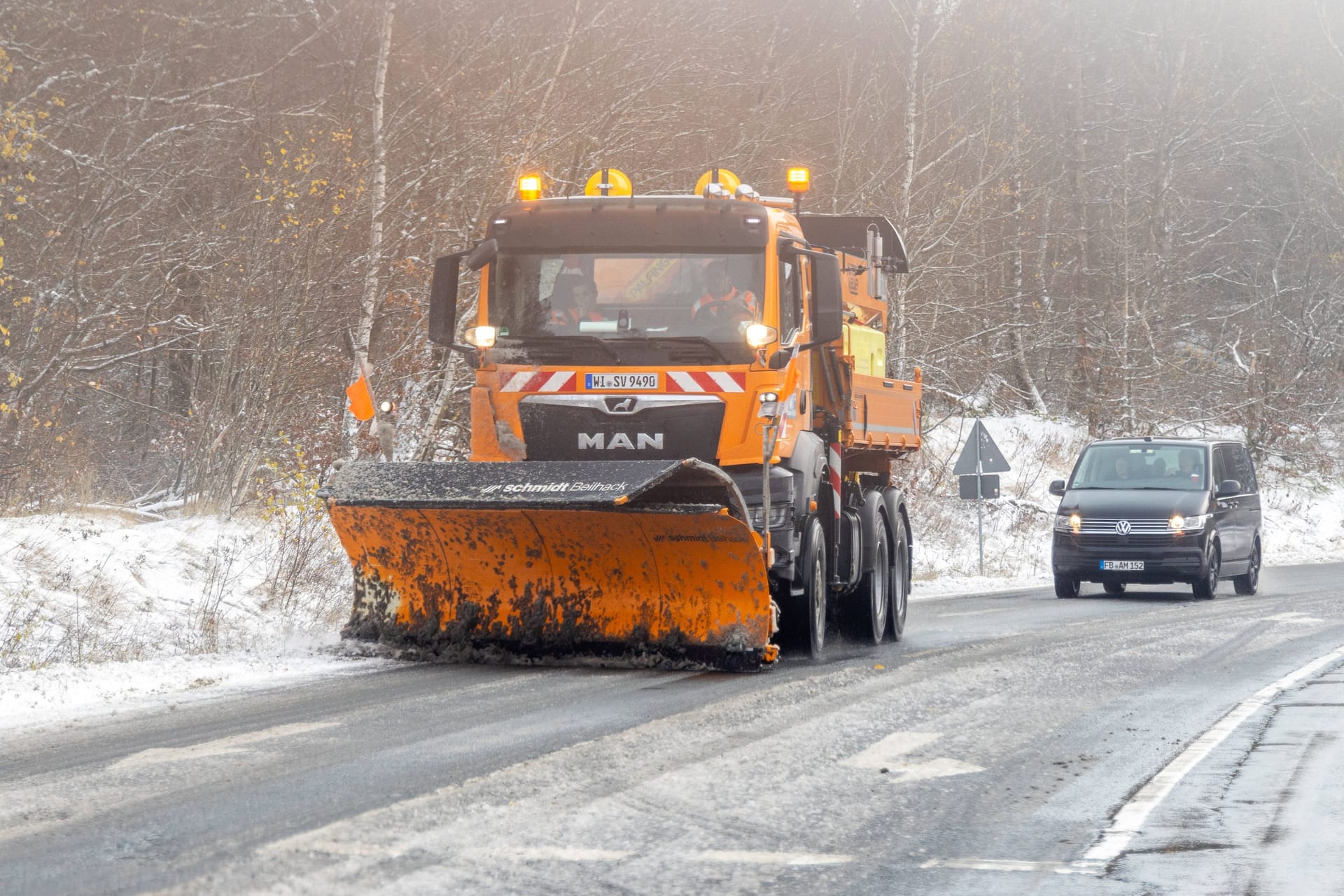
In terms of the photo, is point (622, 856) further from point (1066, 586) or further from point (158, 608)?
point (1066, 586)

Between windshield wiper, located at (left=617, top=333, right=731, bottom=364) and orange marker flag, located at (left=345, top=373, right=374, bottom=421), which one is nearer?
windshield wiper, located at (left=617, top=333, right=731, bottom=364)

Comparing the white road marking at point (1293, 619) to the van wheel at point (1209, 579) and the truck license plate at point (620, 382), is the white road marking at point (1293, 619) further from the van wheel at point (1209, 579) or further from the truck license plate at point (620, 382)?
the truck license plate at point (620, 382)

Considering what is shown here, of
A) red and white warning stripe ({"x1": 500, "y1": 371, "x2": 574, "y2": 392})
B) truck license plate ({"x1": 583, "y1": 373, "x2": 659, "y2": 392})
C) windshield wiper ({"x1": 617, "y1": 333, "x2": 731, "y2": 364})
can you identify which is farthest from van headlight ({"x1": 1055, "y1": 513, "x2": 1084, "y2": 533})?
red and white warning stripe ({"x1": 500, "y1": 371, "x2": 574, "y2": 392})

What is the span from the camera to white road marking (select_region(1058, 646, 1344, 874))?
16.8 ft

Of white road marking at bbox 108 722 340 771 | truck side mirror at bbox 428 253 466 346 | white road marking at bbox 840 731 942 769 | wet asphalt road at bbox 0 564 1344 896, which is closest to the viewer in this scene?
wet asphalt road at bbox 0 564 1344 896

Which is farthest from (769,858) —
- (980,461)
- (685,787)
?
(980,461)

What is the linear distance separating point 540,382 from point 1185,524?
1088 cm

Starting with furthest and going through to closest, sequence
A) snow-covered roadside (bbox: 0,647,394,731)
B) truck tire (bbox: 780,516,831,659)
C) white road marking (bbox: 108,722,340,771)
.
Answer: truck tire (bbox: 780,516,831,659) < snow-covered roadside (bbox: 0,647,394,731) < white road marking (bbox: 108,722,340,771)

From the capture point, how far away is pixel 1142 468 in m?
19.7

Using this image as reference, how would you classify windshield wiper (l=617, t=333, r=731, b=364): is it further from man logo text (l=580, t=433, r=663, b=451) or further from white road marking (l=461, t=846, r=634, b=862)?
white road marking (l=461, t=846, r=634, b=862)

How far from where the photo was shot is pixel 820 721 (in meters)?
7.91

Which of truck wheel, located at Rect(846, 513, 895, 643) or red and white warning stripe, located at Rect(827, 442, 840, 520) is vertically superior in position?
red and white warning stripe, located at Rect(827, 442, 840, 520)

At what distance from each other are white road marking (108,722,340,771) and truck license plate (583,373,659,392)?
129 inches

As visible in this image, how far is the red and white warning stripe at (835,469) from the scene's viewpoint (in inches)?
444
